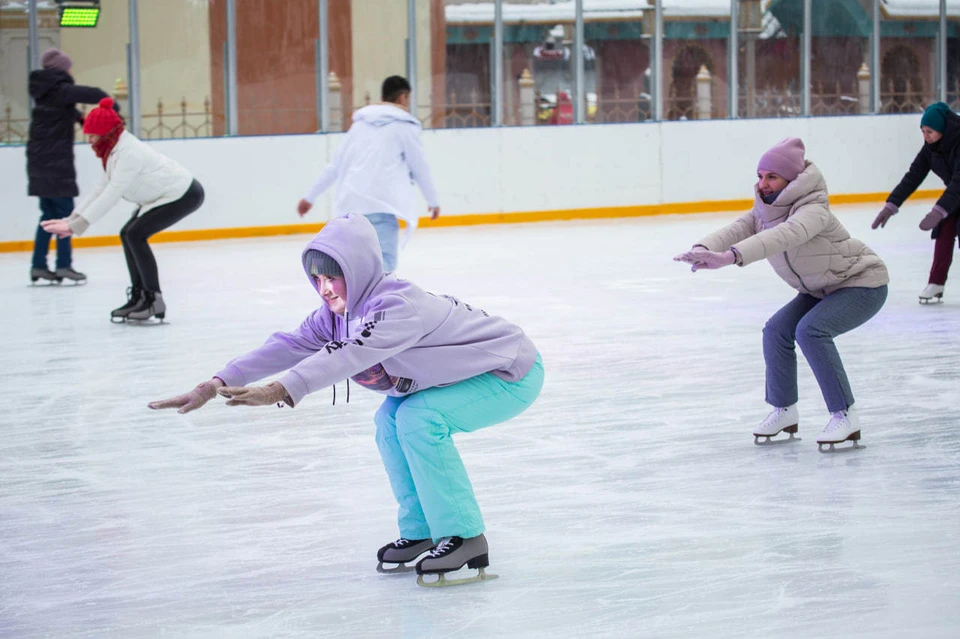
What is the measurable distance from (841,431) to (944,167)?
3.43 meters

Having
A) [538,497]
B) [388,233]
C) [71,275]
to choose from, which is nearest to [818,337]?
[538,497]

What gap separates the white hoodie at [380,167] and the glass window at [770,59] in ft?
31.3

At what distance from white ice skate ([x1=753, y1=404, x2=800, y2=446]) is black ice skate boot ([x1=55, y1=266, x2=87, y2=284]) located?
649 centimetres

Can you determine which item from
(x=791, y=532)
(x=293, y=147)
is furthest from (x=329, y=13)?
(x=791, y=532)

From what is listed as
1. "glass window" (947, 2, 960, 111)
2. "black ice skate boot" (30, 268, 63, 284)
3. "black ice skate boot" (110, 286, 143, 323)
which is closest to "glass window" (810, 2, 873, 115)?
"glass window" (947, 2, 960, 111)

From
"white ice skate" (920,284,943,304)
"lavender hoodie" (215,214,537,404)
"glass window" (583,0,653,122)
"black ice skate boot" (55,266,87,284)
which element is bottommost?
"white ice skate" (920,284,943,304)

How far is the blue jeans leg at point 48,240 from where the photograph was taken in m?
9.96

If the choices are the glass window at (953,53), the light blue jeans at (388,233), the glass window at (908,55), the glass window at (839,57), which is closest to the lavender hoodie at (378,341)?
the light blue jeans at (388,233)

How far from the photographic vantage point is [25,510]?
13.3 ft

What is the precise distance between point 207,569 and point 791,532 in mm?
1495

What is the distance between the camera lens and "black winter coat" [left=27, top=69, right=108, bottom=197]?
10.1m

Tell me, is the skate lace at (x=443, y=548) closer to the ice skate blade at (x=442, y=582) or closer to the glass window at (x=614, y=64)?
the ice skate blade at (x=442, y=582)

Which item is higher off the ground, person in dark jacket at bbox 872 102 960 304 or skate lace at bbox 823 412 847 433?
person in dark jacket at bbox 872 102 960 304

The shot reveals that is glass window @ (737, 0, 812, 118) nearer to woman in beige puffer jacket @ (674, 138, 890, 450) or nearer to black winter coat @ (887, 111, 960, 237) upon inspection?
black winter coat @ (887, 111, 960, 237)
